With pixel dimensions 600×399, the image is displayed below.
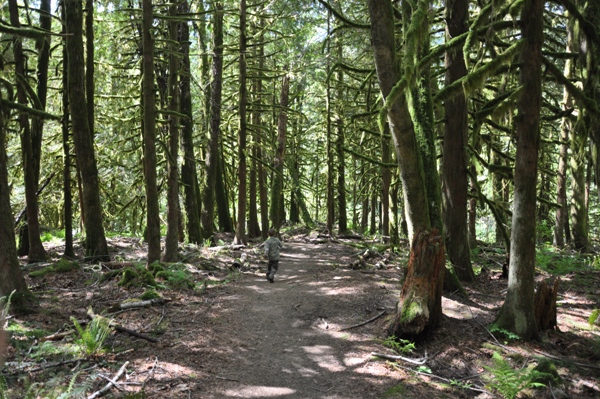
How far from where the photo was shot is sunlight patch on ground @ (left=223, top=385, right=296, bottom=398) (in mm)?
5516

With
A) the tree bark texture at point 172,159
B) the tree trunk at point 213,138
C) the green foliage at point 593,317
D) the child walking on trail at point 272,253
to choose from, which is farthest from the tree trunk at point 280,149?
the green foliage at point 593,317

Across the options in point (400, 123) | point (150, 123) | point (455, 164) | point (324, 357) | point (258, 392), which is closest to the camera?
point (258, 392)

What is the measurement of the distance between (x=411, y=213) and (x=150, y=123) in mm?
6536

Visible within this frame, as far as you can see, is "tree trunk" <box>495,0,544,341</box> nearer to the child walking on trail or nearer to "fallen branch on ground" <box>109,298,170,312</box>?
the child walking on trail

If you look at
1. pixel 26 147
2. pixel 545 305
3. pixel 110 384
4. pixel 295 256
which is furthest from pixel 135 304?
pixel 295 256

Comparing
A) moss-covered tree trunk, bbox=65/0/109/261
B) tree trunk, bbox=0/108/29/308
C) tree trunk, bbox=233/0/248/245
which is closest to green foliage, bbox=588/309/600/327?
tree trunk, bbox=0/108/29/308

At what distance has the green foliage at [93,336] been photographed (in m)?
5.83

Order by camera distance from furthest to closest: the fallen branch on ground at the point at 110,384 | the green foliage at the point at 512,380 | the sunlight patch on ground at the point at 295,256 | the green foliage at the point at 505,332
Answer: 1. the sunlight patch on ground at the point at 295,256
2. the green foliage at the point at 505,332
3. the green foliage at the point at 512,380
4. the fallen branch on ground at the point at 110,384

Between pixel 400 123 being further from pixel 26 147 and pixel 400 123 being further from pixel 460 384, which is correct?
pixel 26 147

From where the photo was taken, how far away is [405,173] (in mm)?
7980

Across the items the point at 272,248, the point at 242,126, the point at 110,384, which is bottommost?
the point at 110,384

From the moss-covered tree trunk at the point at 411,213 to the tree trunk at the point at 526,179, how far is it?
1.20m

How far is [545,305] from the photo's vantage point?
7.50 meters

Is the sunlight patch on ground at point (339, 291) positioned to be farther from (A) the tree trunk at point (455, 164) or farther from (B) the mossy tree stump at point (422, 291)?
(A) the tree trunk at point (455, 164)
